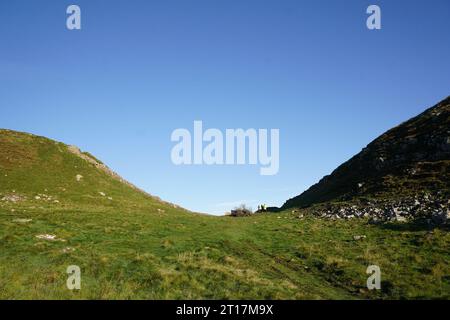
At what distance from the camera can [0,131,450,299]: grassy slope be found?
1734 centimetres

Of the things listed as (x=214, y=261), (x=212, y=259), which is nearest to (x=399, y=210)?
(x=212, y=259)

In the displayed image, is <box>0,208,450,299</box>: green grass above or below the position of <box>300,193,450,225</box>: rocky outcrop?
below

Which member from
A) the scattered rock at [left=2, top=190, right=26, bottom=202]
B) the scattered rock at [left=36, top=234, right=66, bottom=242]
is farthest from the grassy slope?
the scattered rock at [left=2, top=190, right=26, bottom=202]

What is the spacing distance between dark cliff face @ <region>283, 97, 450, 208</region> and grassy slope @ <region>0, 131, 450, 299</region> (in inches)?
677

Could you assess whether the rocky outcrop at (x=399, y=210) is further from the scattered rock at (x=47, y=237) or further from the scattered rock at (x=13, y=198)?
the scattered rock at (x=13, y=198)

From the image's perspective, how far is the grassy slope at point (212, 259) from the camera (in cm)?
1734

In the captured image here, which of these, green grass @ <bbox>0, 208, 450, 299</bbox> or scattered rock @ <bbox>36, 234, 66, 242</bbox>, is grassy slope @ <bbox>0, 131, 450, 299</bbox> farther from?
scattered rock @ <bbox>36, 234, 66, 242</bbox>

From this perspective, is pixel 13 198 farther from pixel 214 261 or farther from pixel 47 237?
pixel 214 261

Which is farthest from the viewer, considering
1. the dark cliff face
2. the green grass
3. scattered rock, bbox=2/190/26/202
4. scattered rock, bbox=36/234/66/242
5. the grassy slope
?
the dark cliff face

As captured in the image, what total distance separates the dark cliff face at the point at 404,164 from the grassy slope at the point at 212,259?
1720cm

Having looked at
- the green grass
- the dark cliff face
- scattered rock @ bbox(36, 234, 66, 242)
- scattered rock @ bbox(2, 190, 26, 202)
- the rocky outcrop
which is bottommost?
the green grass

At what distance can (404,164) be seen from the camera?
195 ft
